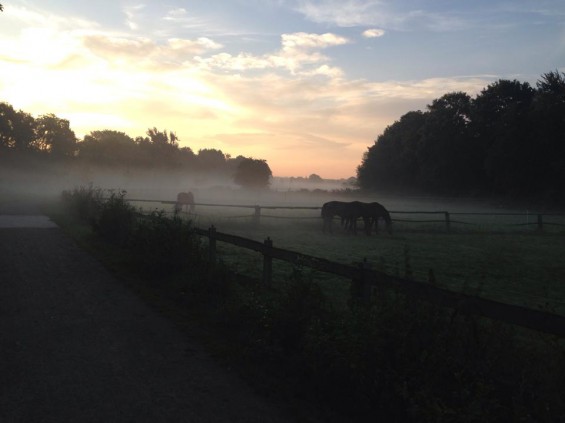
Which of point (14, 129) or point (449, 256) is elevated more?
point (14, 129)

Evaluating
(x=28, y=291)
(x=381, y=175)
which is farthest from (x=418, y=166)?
(x=28, y=291)

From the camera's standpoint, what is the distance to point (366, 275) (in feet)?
17.0

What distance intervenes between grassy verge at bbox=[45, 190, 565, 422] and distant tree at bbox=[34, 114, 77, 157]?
90.6 m

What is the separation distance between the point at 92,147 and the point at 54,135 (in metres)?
13.7

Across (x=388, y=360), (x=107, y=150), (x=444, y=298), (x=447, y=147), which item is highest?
(x=107, y=150)

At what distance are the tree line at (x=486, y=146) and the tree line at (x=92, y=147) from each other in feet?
94.3

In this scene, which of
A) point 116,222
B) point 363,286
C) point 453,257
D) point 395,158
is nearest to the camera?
point 363,286

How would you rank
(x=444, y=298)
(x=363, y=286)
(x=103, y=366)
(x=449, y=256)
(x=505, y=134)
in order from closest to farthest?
(x=444, y=298)
(x=103, y=366)
(x=363, y=286)
(x=449, y=256)
(x=505, y=134)

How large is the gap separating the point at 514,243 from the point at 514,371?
18.0m

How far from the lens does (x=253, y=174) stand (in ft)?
286

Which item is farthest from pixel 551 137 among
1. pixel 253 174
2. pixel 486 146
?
pixel 253 174

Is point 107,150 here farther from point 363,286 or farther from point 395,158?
point 363,286

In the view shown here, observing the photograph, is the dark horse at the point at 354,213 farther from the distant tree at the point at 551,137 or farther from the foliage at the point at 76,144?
the foliage at the point at 76,144

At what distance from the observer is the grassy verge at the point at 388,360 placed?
136 inches
